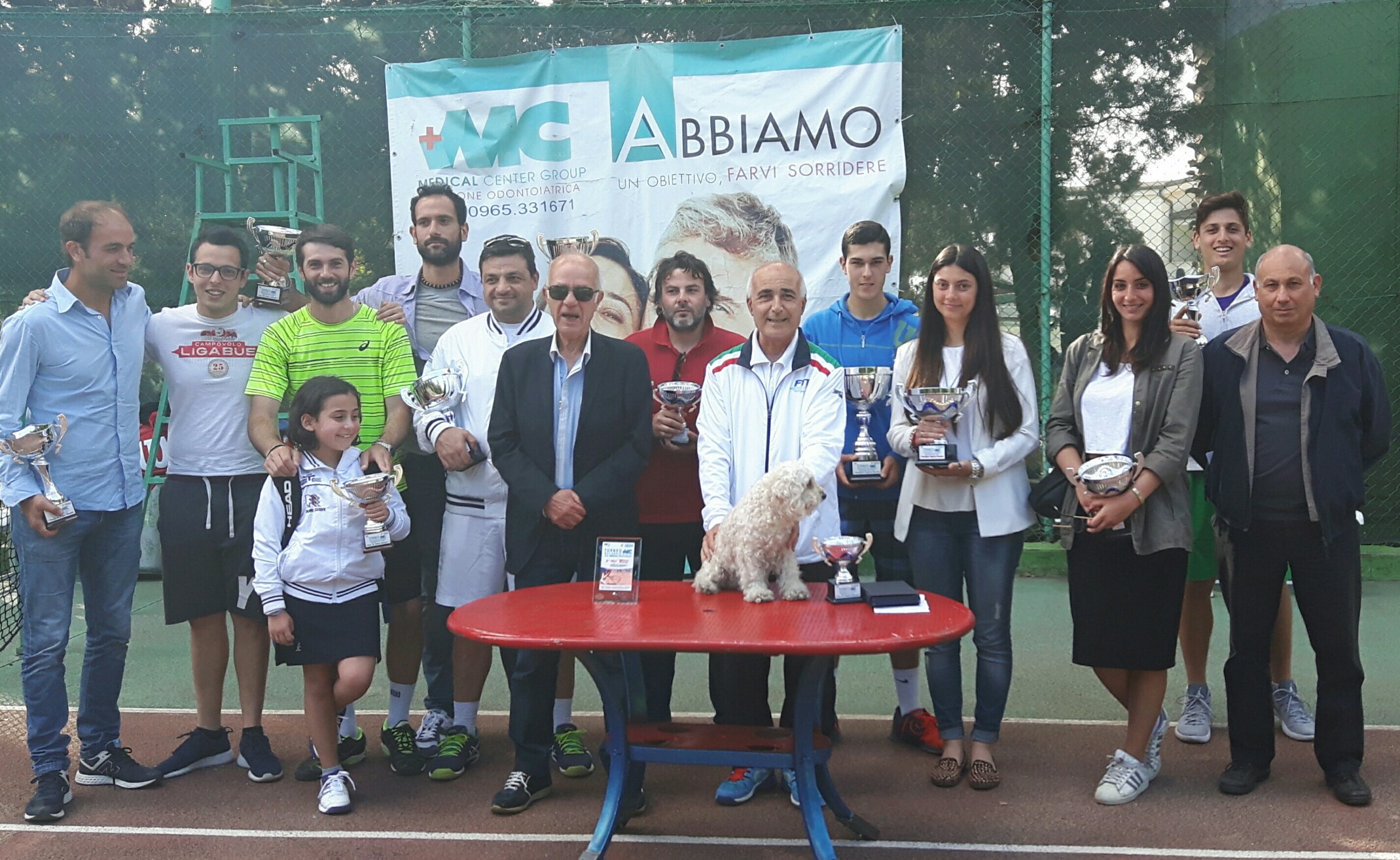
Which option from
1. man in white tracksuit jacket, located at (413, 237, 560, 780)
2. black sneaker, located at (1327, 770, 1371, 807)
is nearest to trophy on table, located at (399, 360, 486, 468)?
man in white tracksuit jacket, located at (413, 237, 560, 780)

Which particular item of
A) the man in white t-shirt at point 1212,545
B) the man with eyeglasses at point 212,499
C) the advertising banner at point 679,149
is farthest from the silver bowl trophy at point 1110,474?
the advertising banner at point 679,149

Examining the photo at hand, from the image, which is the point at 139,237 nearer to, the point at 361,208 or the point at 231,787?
the point at 361,208

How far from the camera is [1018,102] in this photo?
7.27 m

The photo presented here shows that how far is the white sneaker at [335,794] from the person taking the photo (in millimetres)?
3992

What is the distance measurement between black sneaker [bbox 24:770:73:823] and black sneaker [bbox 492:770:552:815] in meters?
1.53

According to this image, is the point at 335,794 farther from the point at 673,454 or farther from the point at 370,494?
the point at 673,454

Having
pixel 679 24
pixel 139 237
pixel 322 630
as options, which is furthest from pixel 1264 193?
pixel 139 237

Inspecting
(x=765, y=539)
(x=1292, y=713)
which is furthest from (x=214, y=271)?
(x=1292, y=713)

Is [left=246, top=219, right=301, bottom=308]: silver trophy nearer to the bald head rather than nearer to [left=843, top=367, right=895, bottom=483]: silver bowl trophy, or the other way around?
[left=843, top=367, right=895, bottom=483]: silver bowl trophy

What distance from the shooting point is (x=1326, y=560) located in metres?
3.90

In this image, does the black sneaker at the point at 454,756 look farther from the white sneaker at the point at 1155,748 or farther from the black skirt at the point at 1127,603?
the white sneaker at the point at 1155,748

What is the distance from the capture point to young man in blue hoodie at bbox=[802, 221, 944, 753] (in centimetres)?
460

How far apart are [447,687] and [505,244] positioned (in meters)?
1.84

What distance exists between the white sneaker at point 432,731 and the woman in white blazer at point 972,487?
1953mm
